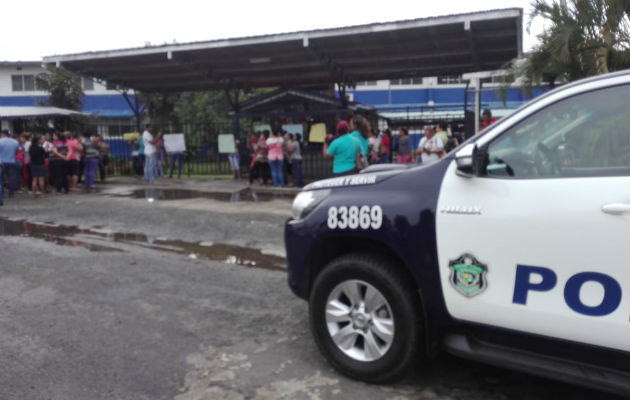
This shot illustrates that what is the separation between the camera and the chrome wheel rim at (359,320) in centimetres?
360

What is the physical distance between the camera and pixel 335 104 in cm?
1909

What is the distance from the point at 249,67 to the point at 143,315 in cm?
1318

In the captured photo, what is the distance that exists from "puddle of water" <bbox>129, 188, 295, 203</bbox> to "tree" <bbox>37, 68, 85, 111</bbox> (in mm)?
13711

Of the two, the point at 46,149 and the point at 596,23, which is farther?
the point at 46,149

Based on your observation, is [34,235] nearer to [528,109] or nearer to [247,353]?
[247,353]

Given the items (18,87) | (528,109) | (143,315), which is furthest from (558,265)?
(18,87)

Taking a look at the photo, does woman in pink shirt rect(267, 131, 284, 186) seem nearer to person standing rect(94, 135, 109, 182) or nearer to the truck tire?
person standing rect(94, 135, 109, 182)

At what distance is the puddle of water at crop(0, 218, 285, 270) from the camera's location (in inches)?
288

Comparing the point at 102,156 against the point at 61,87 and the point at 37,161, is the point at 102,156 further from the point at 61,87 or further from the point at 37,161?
the point at 61,87

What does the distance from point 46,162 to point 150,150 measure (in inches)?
116

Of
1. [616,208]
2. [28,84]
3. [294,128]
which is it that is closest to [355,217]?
[616,208]

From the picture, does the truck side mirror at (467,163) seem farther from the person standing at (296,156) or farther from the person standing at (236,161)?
the person standing at (236,161)

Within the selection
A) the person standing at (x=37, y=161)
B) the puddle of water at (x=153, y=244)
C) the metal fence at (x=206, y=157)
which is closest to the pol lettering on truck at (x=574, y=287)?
the puddle of water at (x=153, y=244)

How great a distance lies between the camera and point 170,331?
4.75 metres
